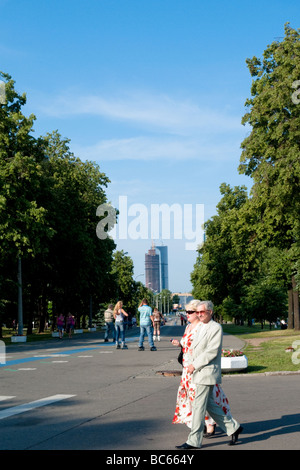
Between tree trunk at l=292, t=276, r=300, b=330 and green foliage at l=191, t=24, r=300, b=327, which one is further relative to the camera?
tree trunk at l=292, t=276, r=300, b=330

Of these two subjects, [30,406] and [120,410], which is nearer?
[120,410]

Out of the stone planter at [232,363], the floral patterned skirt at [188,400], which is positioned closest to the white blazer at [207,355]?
the floral patterned skirt at [188,400]

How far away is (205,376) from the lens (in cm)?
650

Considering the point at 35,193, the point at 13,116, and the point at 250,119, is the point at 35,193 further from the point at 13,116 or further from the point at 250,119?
the point at 250,119

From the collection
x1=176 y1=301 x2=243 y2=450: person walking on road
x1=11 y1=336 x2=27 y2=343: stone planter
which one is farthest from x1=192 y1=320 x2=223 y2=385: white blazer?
x1=11 y1=336 x2=27 y2=343: stone planter

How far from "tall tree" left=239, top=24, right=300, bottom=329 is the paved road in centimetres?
1710

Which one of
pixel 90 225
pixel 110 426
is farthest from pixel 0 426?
pixel 90 225

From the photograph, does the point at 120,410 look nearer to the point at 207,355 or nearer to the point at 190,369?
the point at 190,369

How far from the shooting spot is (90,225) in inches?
2180

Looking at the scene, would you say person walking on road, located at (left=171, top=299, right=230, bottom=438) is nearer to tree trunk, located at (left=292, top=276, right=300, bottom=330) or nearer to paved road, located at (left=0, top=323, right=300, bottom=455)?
paved road, located at (left=0, top=323, right=300, bottom=455)

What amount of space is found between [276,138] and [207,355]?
86.7 ft

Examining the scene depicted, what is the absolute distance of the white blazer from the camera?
6.48 m

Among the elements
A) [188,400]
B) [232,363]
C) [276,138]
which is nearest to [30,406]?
[188,400]
